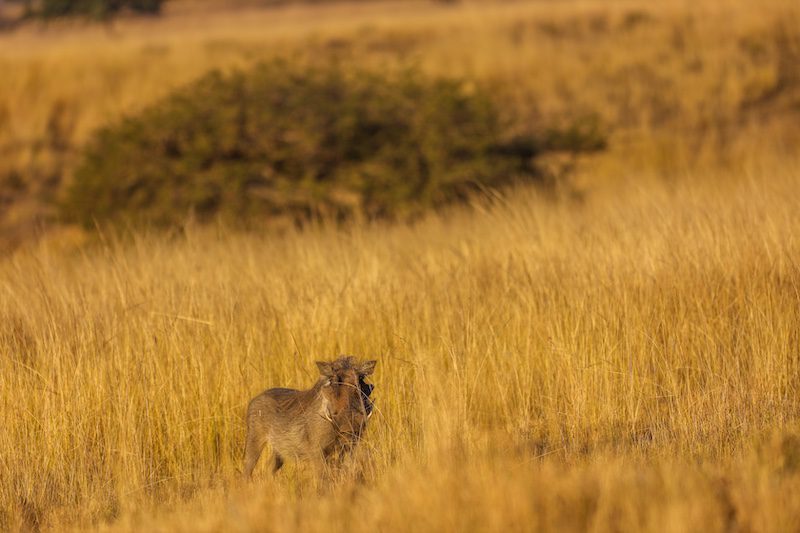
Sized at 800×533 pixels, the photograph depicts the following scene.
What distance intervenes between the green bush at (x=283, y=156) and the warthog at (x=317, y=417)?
9.36 meters

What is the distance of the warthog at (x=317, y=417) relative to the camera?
4477 mm

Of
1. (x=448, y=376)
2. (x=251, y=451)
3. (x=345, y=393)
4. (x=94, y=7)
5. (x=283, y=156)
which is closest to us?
(x=345, y=393)

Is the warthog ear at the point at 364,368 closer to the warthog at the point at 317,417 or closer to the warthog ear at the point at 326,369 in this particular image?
the warthog at the point at 317,417

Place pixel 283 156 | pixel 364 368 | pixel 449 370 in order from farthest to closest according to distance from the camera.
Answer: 1. pixel 283 156
2. pixel 449 370
3. pixel 364 368

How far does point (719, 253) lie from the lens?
717 cm

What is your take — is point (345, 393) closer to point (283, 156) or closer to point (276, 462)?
point (276, 462)

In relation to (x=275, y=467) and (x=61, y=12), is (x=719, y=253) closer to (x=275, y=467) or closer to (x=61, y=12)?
(x=275, y=467)

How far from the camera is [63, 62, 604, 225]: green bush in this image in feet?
48.3

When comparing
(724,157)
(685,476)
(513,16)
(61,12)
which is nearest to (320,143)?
(724,157)

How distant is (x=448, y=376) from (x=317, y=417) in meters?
1.30

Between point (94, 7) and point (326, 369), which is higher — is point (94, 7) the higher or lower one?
the higher one

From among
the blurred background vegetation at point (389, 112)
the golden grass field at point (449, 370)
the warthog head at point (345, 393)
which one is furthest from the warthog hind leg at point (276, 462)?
the blurred background vegetation at point (389, 112)

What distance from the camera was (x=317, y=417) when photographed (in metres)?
4.57

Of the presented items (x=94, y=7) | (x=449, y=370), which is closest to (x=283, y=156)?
(x=449, y=370)
